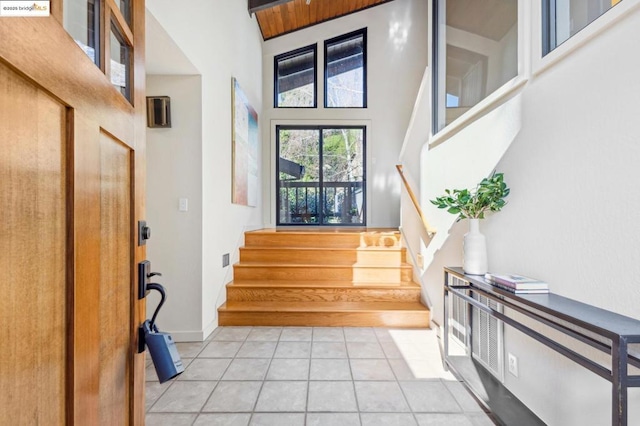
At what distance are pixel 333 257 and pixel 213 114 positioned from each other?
6.75ft

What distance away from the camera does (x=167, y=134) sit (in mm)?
2717

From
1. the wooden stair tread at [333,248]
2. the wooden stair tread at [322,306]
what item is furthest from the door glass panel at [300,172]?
the wooden stair tread at [322,306]

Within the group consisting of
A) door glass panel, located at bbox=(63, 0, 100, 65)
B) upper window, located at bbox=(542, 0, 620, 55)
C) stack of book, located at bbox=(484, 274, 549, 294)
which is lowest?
stack of book, located at bbox=(484, 274, 549, 294)

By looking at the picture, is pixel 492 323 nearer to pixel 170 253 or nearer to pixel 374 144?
pixel 170 253

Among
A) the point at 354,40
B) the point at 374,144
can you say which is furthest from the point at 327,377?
the point at 354,40

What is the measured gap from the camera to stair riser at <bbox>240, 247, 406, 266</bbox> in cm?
372

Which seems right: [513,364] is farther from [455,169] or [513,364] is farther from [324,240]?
[324,240]

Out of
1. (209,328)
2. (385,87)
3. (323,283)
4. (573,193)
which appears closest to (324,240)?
(323,283)

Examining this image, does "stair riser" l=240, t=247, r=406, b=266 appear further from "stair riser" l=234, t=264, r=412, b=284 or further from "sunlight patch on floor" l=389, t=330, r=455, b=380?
"sunlight patch on floor" l=389, t=330, r=455, b=380

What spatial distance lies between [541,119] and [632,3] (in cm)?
56

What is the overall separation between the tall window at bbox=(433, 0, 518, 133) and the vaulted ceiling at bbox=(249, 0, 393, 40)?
9.18 feet

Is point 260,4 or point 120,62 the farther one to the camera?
point 260,4

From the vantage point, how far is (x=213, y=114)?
9.84 feet

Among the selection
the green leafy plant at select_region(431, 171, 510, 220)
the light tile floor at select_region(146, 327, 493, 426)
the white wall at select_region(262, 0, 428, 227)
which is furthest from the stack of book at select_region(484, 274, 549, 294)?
the white wall at select_region(262, 0, 428, 227)
